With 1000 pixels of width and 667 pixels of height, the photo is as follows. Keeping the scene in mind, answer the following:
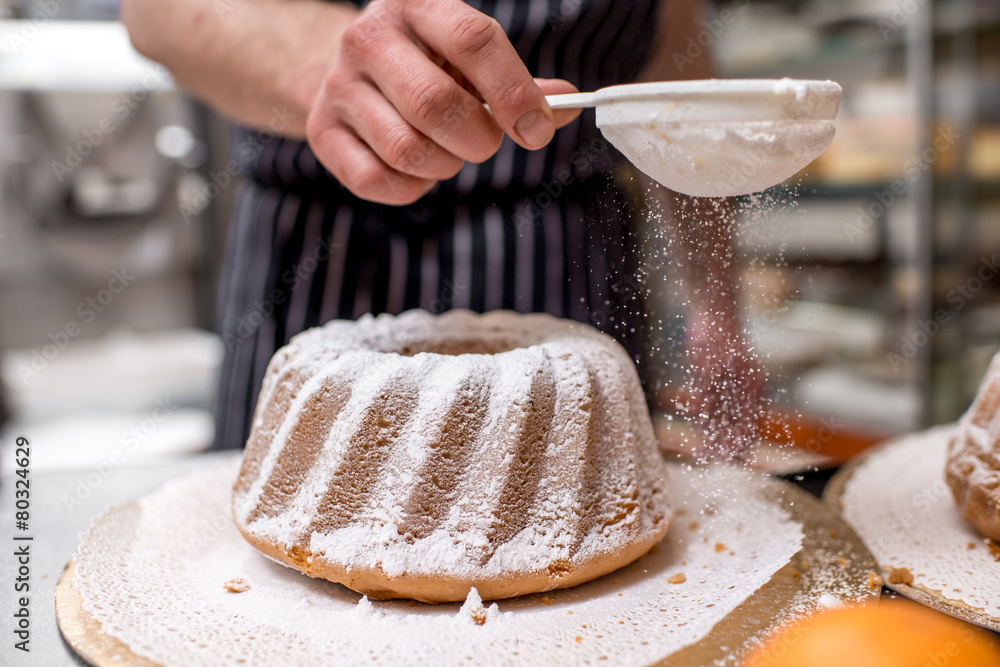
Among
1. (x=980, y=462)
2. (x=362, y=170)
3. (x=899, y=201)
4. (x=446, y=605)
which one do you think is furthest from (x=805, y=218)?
(x=446, y=605)

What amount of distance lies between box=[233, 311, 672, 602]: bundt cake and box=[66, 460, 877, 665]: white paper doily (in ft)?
0.13

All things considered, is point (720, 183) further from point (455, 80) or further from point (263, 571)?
point (263, 571)

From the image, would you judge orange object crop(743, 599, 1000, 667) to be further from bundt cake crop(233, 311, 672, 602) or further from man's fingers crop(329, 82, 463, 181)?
man's fingers crop(329, 82, 463, 181)

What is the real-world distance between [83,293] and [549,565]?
2919 mm

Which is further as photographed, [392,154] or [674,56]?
[674,56]

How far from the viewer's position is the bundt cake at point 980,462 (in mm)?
944

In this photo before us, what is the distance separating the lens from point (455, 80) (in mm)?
852

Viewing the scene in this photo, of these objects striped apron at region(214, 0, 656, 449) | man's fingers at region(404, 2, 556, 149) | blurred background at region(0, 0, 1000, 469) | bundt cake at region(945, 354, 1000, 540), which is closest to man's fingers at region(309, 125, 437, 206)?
man's fingers at region(404, 2, 556, 149)

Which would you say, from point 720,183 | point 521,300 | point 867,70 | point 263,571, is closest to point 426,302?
point 521,300

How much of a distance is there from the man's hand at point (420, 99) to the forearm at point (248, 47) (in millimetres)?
294

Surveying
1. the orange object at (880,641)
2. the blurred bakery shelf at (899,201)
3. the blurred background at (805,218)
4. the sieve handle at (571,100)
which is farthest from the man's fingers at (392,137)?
the blurred background at (805,218)

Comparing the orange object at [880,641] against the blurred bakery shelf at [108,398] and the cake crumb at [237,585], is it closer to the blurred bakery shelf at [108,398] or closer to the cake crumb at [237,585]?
the cake crumb at [237,585]

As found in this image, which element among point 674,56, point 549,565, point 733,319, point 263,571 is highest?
point 674,56

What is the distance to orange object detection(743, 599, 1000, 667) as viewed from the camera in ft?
2.29
